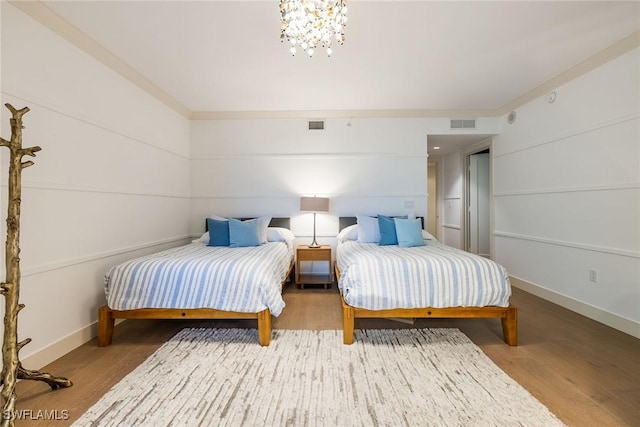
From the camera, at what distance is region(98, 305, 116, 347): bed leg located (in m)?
2.21

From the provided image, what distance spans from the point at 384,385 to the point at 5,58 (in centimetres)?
314

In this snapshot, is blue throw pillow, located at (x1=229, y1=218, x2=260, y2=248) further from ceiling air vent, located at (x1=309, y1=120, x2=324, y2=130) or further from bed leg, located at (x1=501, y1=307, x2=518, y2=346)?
bed leg, located at (x1=501, y1=307, x2=518, y2=346)

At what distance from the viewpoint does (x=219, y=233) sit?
130 inches

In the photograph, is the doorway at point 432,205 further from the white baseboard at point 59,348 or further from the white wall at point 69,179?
the white baseboard at point 59,348

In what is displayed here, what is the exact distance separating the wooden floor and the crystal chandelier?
7.57 feet

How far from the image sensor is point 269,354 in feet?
6.82

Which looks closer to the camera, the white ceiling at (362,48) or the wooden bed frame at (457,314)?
the white ceiling at (362,48)

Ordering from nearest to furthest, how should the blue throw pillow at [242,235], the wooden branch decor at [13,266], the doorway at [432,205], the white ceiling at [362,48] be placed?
1. the wooden branch decor at [13,266]
2. the white ceiling at [362,48]
3. the blue throw pillow at [242,235]
4. the doorway at [432,205]

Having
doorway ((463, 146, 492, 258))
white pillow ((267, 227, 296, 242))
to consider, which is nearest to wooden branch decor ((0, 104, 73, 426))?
white pillow ((267, 227, 296, 242))

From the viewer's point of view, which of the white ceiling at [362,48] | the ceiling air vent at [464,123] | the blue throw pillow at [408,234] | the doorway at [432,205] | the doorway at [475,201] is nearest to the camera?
the white ceiling at [362,48]

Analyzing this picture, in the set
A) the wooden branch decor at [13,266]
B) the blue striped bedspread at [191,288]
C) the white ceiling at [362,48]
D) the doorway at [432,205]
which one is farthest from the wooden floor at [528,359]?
the doorway at [432,205]

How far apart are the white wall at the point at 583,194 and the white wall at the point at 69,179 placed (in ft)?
15.1

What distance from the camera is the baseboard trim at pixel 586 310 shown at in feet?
7.79

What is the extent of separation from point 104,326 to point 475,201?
550cm
